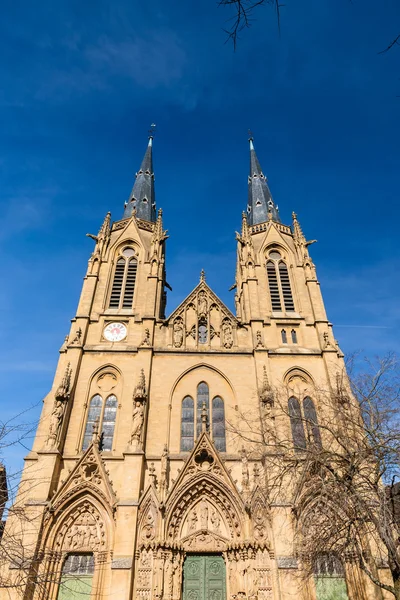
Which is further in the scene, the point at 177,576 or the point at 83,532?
the point at 83,532

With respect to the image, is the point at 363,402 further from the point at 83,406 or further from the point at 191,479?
the point at 83,406

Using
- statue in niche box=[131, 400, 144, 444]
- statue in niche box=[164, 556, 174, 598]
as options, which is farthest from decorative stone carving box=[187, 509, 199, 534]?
statue in niche box=[131, 400, 144, 444]

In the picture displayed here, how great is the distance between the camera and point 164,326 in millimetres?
22094

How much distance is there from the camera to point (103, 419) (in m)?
18.8

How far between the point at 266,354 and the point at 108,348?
7596mm

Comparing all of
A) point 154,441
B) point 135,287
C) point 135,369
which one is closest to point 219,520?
point 154,441

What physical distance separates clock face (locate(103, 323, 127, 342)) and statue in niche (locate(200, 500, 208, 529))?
8739mm

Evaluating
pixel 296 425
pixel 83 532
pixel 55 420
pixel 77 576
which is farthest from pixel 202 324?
pixel 77 576

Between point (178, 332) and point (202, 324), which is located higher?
point (202, 324)

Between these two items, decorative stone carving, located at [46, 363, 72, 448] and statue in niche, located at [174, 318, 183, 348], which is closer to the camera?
decorative stone carving, located at [46, 363, 72, 448]

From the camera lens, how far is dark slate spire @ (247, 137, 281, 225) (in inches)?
1206

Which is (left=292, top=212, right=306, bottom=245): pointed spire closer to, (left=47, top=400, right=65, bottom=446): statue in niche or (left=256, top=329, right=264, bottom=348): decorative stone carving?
(left=256, top=329, right=264, bottom=348): decorative stone carving

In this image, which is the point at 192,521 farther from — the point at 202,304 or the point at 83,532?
the point at 202,304

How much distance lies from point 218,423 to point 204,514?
3803 millimetres
